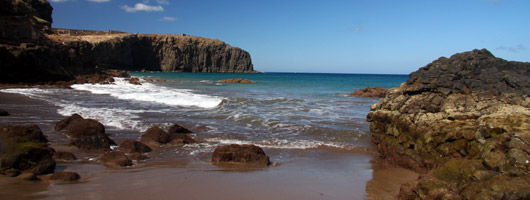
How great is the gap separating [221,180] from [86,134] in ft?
15.0

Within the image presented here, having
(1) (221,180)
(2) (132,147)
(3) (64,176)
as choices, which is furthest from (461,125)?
(3) (64,176)

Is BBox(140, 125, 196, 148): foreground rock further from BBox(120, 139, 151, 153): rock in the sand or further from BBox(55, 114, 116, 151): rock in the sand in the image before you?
BBox(55, 114, 116, 151): rock in the sand

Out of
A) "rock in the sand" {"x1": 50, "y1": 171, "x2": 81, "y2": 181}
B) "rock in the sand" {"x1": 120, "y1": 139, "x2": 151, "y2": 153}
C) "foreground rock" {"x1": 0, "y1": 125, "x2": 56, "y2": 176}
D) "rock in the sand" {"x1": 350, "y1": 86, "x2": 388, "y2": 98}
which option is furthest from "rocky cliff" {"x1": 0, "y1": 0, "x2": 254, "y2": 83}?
"rock in the sand" {"x1": 350, "y1": 86, "x2": 388, "y2": 98}

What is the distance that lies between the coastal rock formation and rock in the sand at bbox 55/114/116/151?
19.5 ft

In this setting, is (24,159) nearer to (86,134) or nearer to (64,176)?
(64,176)

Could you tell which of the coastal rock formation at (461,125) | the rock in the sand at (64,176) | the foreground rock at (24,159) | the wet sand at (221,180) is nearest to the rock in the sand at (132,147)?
the wet sand at (221,180)

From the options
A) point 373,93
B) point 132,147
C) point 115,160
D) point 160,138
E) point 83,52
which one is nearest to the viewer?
point 115,160

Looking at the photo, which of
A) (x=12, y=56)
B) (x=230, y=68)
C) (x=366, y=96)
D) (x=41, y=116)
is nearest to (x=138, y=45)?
(x=230, y=68)

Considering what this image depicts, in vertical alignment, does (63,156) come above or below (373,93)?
below

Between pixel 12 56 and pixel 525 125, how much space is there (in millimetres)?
28109

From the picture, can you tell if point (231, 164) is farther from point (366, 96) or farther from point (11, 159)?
point (366, 96)

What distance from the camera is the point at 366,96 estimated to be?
25547mm

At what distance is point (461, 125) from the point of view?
6.09m

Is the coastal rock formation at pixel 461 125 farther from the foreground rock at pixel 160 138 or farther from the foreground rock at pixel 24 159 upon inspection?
the foreground rock at pixel 24 159
